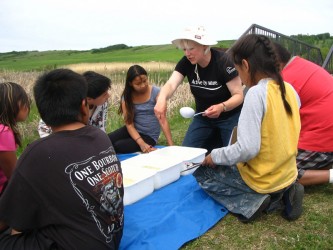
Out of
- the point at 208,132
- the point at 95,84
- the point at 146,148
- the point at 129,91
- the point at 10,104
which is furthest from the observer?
the point at 129,91

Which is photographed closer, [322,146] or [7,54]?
[322,146]

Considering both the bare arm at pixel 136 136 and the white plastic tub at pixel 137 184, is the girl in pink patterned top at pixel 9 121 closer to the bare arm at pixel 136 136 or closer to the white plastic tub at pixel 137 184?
the white plastic tub at pixel 137 184

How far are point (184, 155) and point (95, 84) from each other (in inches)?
44.3

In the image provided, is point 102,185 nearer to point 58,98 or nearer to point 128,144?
point 58,98

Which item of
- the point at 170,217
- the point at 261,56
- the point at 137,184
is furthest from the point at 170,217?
the point at 261,56

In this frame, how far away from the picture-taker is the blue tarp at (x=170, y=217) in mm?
2346

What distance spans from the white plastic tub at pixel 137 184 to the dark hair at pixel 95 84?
33.9 inches

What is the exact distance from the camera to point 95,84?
3.45m

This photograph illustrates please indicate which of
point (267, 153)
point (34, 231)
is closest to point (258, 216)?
point (267, 153)

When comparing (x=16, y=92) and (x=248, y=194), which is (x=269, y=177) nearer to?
(x=248, y=194)

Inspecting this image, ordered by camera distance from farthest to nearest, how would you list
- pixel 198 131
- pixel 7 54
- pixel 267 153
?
pixel 7 54, pixel 198 131, pixel 267 153

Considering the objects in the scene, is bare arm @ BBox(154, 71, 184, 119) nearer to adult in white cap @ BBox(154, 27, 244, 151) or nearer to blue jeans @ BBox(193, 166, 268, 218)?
adult in white cap @ BBox(154, 27, 244, 151)

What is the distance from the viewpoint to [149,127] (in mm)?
4418

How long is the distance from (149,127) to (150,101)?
33 centimetres
